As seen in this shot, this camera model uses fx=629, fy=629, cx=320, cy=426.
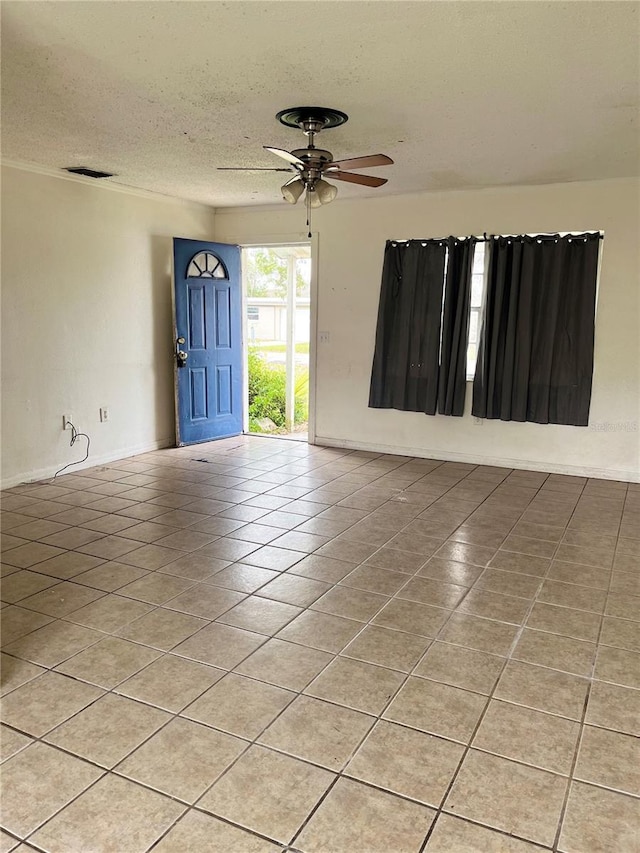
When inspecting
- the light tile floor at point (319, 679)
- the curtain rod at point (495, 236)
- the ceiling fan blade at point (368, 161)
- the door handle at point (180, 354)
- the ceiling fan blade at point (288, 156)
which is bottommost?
the light tile floor at point (319, 679)

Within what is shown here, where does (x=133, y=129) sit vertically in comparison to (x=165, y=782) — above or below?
above

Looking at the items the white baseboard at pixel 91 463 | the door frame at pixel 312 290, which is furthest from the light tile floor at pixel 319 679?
the door frame at pixel 312 290

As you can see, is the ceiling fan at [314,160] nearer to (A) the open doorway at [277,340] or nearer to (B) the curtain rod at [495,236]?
(B) the curtain rod at [495,236]

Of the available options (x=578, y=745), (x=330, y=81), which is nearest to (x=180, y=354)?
(x=330, y=81)

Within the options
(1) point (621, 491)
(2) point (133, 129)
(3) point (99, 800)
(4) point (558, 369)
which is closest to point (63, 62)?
(2) point (133, 129)

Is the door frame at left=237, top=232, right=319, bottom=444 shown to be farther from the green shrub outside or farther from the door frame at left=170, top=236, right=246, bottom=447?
the green shrub outside

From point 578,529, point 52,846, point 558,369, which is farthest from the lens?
point 558,369

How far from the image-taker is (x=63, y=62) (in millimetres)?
2844

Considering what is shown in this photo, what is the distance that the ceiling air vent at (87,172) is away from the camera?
486 centimetres

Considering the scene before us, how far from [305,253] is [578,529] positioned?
17.2 ft

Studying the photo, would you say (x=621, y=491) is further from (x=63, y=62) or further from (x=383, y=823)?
(x=63, y=62)

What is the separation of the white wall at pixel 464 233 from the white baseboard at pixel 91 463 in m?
1.67

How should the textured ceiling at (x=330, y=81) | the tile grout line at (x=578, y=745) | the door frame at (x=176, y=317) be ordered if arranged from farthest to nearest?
1. the door frame at (x=176, y=317)
2. the textured ceiling at (x=330, y=81)
3. the tile grout line at (x=578, y=745)

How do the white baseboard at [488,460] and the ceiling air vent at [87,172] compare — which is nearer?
the ceiling air vent at [87,172]
